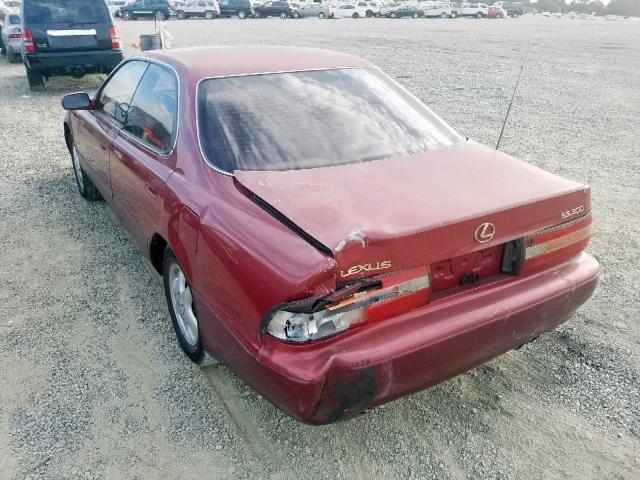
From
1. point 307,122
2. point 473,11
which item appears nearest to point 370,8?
point 473,11

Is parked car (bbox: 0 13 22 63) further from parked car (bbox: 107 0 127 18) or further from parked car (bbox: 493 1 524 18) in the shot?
parked car (bbox: 493 1 524 18)

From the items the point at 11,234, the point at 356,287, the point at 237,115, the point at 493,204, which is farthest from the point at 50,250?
the point at 493,204

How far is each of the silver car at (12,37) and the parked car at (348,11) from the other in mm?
32906

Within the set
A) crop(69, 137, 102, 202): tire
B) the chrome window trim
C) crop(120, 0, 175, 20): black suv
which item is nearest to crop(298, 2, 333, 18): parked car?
crop(120, 0, 175, 20): black suv

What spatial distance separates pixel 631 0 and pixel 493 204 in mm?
96146

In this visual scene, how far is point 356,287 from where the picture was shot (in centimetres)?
193

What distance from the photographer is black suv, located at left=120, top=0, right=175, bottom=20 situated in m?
35.4

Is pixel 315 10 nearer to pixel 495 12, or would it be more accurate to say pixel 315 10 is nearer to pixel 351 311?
pixel 495 12

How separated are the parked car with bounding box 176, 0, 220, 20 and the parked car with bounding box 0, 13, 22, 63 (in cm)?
2541

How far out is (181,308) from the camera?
2.97 metres

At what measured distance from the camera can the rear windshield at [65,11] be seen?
9648mm

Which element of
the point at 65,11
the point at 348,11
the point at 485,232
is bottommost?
the point at 348,11

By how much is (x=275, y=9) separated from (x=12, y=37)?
98.9ft

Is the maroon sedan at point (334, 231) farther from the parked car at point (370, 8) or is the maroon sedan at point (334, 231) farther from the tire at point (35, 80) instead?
the parked car at point (370, 8)
